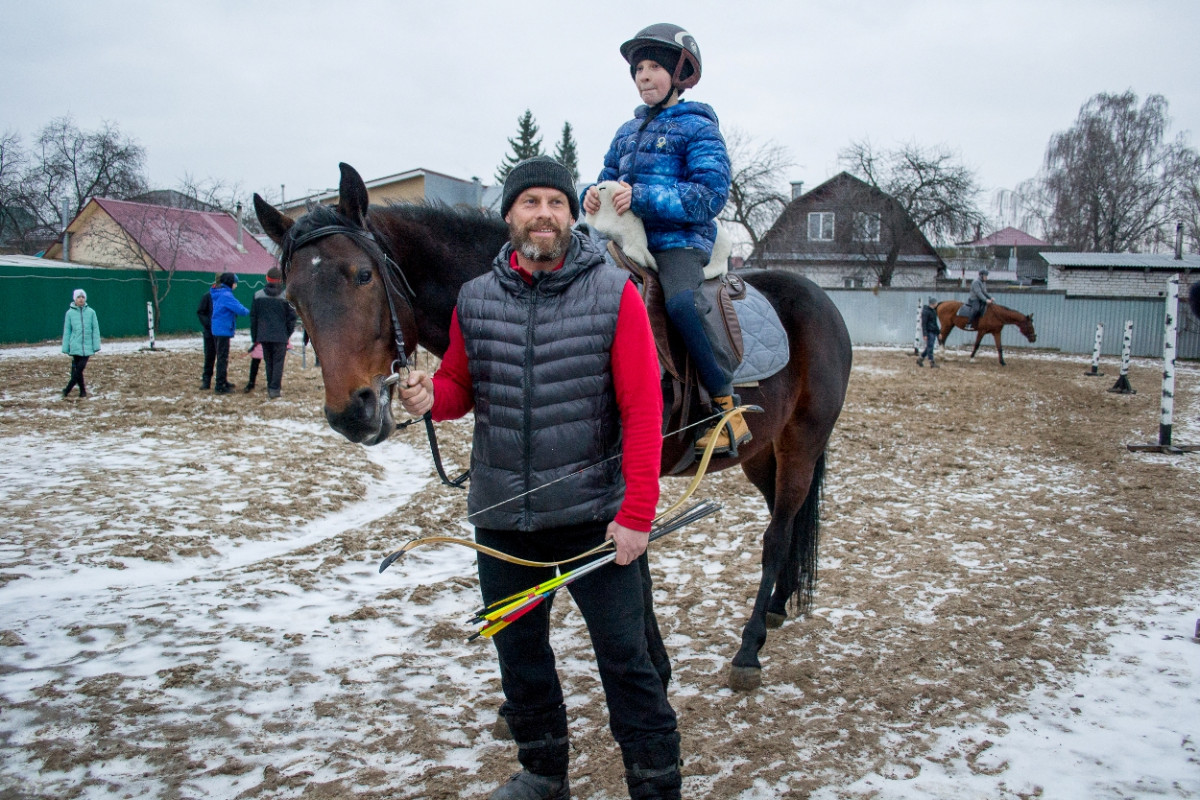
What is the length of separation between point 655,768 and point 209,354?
11621 mm

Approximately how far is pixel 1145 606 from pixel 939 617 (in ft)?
3.96

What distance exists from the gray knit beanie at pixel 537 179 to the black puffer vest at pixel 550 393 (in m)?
0.17

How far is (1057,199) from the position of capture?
37.8 meters

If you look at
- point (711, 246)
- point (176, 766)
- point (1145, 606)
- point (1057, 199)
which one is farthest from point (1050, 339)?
point (176, 766)

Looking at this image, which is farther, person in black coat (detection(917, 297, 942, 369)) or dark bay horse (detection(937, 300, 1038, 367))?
dark bay horse (detection(937, 300, 1038, 367))

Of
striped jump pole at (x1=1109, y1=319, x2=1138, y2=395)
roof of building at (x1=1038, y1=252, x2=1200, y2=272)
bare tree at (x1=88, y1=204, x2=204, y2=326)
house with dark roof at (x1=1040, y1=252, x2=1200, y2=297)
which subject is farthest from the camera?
house with dark roof at (x1=1040, y1=252, x2=1200, y2=297)

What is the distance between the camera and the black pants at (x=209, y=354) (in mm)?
11234

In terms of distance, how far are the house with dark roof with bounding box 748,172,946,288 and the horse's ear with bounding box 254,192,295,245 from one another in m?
32.5

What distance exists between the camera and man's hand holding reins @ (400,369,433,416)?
2037mm

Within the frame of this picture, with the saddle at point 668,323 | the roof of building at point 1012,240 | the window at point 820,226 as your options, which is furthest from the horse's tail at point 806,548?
the roof of building at point 1012,240

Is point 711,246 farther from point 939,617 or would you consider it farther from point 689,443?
point 939,617

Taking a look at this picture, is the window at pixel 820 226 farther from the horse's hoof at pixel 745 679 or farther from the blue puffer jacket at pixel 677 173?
the horse's hoof at pixel 745 679

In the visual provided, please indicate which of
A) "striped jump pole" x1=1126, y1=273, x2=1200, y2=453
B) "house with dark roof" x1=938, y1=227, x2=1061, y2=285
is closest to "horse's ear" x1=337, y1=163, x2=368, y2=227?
"striped jump pole" x1=1126, y1=273, x2=1200, y2=453

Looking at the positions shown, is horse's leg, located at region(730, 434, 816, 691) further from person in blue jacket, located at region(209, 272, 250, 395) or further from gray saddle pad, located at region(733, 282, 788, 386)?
person in blue jacket, located at region(209, 272, 250, 395)
